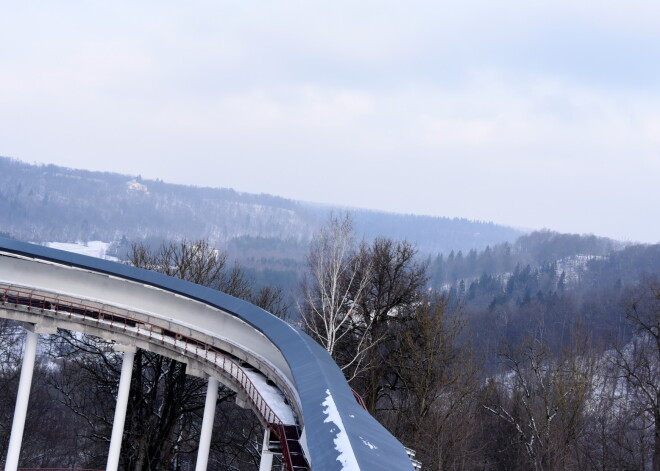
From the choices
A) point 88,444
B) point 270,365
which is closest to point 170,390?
point 270,365

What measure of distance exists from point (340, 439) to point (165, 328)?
12940 millimetres

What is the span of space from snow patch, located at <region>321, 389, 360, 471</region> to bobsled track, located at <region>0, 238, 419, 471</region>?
250 cm

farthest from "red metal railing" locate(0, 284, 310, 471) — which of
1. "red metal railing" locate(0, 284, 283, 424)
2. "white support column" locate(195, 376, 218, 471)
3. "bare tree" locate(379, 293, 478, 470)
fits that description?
"bare tree" locate(379, 293, 478, 470)

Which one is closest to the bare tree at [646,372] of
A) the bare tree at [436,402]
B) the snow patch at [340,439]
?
the bare tree at [436,402]

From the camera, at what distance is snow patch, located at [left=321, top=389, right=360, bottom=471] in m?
10.1

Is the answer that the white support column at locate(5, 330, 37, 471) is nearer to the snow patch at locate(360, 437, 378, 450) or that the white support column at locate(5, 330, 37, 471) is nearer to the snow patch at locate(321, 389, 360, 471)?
the snow patch at locate(321, 389, 360, 471)

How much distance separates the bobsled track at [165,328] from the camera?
57.8ft

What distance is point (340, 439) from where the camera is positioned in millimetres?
11070

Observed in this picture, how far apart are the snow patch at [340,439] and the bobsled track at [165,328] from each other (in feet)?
8.21

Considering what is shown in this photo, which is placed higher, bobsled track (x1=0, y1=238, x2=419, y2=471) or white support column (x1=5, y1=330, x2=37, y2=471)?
bobsled track (x1=0, y1=238, x2=419, y2=471)

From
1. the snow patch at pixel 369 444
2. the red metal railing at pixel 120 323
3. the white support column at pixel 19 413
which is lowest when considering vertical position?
the white support column at pixel 19 413

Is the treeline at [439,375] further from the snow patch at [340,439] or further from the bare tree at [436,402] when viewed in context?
the snow patch at [340,439]

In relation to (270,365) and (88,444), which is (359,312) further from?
(88,444)

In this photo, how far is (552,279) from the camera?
14562cm
